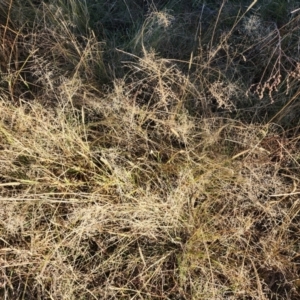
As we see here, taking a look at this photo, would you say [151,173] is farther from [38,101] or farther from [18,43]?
[18,43]

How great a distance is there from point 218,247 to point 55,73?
82 cm

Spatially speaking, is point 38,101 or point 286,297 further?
point 38,101

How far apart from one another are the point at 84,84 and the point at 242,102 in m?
0.55

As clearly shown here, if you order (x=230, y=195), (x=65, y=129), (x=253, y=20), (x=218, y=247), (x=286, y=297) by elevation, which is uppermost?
(x=253, y=20)

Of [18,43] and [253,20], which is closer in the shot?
[253,20]

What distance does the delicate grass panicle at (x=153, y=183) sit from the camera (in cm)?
151

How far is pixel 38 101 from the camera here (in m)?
1.63

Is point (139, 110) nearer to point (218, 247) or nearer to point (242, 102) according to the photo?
point (242, 102)

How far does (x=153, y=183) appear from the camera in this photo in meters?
1.57

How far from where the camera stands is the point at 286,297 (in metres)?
1.52

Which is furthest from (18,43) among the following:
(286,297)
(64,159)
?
(286,297)

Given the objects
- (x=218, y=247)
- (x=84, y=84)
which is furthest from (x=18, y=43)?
(x=218, y=247)

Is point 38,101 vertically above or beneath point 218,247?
above

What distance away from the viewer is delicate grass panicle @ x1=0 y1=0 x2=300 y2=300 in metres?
1.51
